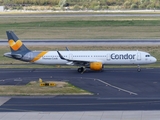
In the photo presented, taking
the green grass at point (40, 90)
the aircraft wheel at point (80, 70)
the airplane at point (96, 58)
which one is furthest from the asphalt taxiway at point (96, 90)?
the green grass at point (40, 90)

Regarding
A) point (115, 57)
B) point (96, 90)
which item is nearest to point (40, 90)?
point (96, 90)

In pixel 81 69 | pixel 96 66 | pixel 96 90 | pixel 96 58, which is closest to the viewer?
pixel 96 90

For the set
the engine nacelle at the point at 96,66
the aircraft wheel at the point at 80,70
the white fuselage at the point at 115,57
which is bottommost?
the aircraft wheel at the point at 80,70

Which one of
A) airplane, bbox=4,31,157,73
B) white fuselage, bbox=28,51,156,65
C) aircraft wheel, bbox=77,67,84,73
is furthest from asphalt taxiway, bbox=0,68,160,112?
white fuselage, bbox=28,51,156,65

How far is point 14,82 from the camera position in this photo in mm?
56781

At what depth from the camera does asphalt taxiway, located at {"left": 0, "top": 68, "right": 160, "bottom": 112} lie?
42000 mm

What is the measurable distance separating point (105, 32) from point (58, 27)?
16.1 meters

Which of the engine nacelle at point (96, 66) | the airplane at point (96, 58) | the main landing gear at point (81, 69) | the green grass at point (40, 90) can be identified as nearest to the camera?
the green grass at point (40, 90)

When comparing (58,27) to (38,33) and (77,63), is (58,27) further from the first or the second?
(77,63)

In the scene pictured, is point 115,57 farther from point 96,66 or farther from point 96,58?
point 96,66

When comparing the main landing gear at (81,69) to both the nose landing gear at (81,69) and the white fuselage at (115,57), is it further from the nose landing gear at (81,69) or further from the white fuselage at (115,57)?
the white fuselage at (115,57)

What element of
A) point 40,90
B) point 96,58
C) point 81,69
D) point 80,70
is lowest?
point 80,70

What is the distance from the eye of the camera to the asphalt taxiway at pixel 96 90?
138ft

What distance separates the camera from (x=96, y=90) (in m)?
50.8
